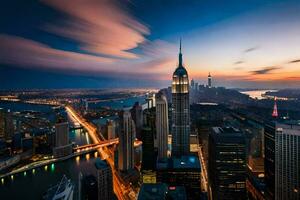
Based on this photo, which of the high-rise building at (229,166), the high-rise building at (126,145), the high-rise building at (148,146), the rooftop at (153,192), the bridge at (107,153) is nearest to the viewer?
the rooftop at (153,192)

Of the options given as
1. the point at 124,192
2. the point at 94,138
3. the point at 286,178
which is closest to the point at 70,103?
the point at 94,138

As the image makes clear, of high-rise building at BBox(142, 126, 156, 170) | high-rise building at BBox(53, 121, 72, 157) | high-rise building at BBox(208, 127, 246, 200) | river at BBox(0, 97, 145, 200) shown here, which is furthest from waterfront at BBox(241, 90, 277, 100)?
high-rise building at BBox(53, 121, 72, 157)

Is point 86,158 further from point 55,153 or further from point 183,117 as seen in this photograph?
point 183,117

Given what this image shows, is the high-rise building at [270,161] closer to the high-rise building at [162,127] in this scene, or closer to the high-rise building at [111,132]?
the high-rise building at [162,127]

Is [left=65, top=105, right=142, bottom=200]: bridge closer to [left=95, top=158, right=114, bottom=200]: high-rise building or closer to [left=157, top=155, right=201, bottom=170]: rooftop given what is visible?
[left=95, top=158, right=114, bottom=200]: high-rise building

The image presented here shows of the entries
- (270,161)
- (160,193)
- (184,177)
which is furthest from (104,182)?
(270,161)

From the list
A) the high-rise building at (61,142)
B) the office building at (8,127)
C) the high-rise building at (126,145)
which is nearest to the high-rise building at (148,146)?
the high-rise building at (126,145)
